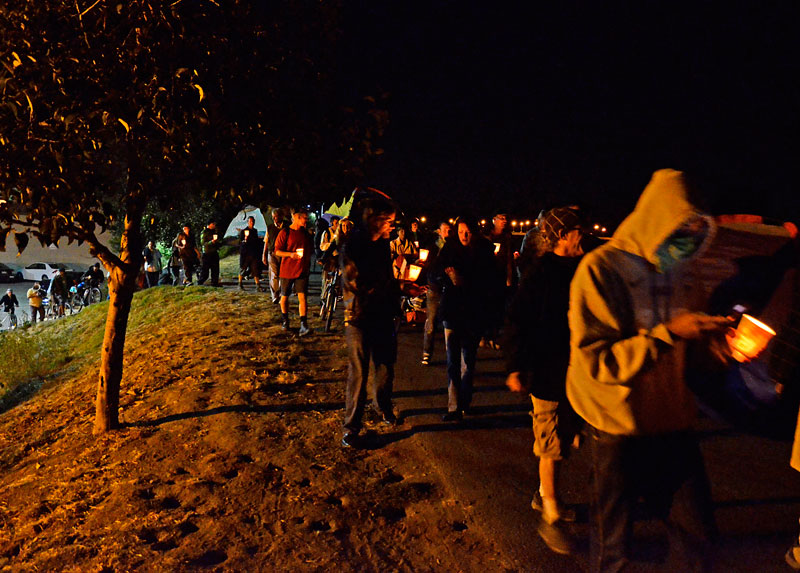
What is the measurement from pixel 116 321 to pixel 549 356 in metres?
4.54

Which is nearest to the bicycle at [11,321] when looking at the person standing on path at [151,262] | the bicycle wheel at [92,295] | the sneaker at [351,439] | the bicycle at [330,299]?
the bicycle wheel at [92,295]

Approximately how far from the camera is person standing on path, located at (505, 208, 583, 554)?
3.32m

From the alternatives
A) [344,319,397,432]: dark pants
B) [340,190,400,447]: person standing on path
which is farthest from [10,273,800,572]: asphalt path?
[340,190,400,447]: person standing on path

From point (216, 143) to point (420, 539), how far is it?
3585mm

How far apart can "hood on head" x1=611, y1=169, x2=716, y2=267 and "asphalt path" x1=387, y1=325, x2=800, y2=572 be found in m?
1.27

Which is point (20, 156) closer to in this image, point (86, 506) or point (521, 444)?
point (86, 506)

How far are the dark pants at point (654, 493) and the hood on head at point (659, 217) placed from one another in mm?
767

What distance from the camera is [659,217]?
2.25 meters

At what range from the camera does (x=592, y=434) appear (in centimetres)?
253

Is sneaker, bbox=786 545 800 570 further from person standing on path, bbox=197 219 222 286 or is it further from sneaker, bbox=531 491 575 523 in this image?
person standing on path, bbox=197 219 222 286

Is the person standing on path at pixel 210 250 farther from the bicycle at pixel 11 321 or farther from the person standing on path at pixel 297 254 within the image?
the bicycle at pixel 11 321

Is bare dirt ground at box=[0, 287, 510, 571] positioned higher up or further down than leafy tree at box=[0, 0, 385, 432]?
further down

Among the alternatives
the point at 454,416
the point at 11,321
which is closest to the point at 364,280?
the point at 454,416

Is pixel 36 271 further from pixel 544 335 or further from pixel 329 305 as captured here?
pixel 544 335
